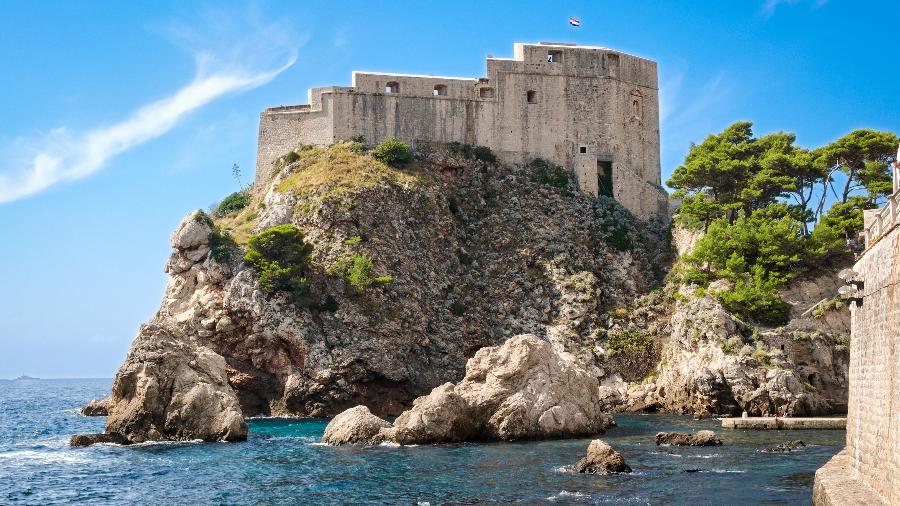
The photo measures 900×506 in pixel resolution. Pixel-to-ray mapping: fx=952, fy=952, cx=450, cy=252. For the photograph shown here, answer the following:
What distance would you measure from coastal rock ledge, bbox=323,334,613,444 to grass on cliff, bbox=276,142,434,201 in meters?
19.4

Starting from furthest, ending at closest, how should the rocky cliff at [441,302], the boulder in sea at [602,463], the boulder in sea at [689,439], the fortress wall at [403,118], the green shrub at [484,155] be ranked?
the green shrub at [484,155], the fortress wall at [403,118], the rocky cliff at [441,302], the boulder in sea at [689,439], the boulder in sea at [602,463]

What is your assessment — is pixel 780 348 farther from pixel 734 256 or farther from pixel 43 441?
pixel 43 441

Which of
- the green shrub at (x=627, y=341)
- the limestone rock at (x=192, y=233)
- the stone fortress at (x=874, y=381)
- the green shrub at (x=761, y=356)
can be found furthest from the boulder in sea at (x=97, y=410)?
the stone fortress at (x=874, y=381)

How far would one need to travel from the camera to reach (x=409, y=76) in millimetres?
59188

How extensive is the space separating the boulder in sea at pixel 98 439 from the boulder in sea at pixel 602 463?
16917 millimetres

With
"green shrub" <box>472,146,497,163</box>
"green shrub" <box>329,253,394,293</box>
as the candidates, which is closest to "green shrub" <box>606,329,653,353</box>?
"green shrub" <box>329,253,394,293</box>

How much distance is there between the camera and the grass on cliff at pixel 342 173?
52625 mm

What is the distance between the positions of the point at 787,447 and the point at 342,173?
30689mm

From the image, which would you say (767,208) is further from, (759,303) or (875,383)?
(875,383)

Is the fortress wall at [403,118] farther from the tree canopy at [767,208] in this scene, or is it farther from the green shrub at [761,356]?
the green shrub at [761,356]

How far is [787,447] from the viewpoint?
30.6 metres

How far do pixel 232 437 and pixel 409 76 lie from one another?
101 ft

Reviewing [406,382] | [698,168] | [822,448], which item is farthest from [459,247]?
[822,448]

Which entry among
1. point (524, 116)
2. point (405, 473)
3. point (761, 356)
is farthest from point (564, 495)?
point (524, 116)
